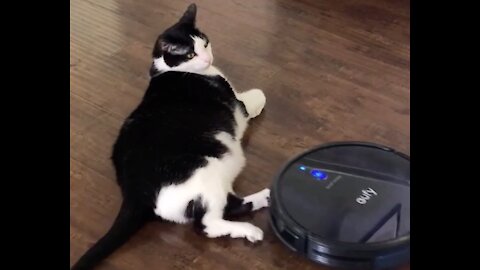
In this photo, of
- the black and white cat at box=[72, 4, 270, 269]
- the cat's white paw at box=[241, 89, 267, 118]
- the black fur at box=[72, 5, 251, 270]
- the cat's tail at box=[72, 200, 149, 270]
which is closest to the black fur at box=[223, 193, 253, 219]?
the black and white cat at box=[72, 4, 270, 269]

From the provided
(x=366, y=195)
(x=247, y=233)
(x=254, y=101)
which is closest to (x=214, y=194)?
(x=247, y=233)

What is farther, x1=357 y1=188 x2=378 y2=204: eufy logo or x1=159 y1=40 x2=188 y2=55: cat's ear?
x1=159 y1=40 x2=188 y2=55: cat's ear

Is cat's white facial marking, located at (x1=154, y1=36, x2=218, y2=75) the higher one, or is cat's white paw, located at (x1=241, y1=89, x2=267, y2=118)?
cat's white facial marking, located at (x1=154, y1=36, x2=218, y2=75)

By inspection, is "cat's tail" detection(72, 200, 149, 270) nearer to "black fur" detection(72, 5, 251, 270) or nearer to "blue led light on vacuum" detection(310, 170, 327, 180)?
"black fur" detection(72, 5, 251, 270)

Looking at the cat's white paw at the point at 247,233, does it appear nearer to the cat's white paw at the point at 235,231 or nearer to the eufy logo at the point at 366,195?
the cat's white paw at the point at 235,231

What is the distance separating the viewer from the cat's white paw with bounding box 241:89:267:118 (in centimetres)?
191

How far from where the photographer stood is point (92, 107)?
2.05 metres

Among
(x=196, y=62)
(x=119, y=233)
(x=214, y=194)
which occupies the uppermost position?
(x=196, y=62)

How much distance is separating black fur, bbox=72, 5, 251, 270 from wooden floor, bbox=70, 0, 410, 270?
3.6 inches

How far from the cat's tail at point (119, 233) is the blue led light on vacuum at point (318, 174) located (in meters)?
0.46

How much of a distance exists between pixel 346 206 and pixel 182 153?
450 mm

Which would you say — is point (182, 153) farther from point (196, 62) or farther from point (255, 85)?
point (255, 85)

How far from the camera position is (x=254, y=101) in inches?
76.1
